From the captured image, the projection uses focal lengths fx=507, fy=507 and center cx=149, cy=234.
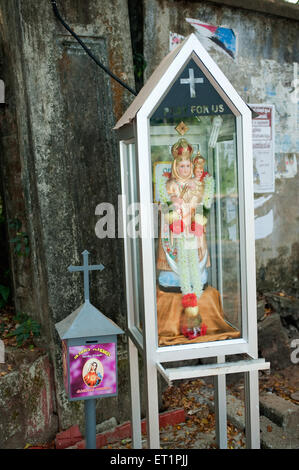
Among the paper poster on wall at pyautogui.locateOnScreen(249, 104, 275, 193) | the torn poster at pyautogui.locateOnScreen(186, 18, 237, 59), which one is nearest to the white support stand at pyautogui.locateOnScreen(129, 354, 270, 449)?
the paper poster on wall at pyautogui.locateOnScreen(249, 104, 275, 193)

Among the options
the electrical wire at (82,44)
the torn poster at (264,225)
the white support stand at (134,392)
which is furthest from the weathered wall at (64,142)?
the torn poster at (264,225)

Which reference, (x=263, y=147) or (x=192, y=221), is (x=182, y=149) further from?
(x=263, y=147)

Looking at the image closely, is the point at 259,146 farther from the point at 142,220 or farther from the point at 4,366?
the point at 4,366

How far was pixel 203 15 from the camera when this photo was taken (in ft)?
15.8

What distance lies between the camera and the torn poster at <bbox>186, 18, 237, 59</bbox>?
189 inches

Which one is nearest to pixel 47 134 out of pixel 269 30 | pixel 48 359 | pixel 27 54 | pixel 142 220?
pixel 27 54

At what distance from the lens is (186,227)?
309 centimetres

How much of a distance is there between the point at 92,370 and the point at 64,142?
1796 millimetres

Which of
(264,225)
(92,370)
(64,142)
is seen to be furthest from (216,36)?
(92,370)

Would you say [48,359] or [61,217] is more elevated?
[61,217]

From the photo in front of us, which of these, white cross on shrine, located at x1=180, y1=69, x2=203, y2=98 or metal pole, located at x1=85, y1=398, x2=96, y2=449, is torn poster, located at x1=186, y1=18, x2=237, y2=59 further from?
metal pole, located at x1=85, y1=398, x2=96, y2=449

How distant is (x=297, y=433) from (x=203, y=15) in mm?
3811

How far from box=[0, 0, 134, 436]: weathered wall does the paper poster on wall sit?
5.76 feet

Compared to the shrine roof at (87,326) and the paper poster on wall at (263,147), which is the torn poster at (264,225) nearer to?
the paper poster on wall at (263,147)
